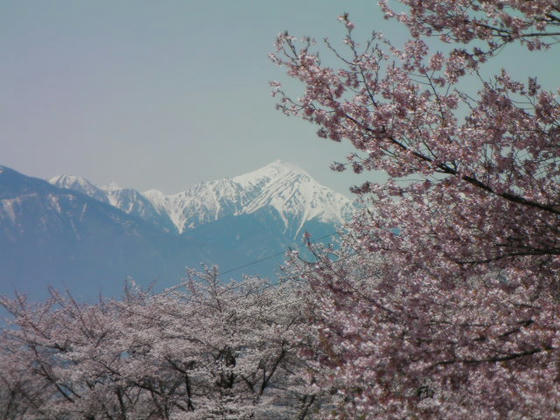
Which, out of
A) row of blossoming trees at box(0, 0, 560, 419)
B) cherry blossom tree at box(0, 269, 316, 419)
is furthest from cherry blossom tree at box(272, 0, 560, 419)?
cherry blossom tree at box(0, 269, 316, 419)

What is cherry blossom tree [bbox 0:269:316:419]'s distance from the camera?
13766 mm

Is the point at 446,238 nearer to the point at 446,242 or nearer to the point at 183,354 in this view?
the point at 446,242

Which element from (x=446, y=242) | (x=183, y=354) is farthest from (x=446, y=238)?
(x=183, y=354)

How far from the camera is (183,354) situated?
1445 centimetres

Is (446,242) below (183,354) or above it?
above

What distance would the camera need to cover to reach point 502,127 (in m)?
5.20

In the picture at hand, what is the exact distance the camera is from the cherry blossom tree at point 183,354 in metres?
13.8

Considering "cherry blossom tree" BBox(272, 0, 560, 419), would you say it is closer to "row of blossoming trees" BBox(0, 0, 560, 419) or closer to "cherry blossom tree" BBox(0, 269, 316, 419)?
"row of blossoming trees" BBox(0, 0, 560, 419)

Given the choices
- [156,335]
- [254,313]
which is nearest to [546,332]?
[254,313]

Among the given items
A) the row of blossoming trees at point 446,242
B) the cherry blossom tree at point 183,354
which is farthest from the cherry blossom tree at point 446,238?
the cherry blossom tree at point 183,354

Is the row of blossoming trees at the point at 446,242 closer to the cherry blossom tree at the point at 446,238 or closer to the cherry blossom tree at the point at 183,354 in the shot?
the cherry blossom tree at the point at 446,238

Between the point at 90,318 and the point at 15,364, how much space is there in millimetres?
4764

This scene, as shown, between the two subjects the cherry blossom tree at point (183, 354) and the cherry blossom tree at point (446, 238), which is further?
the cherry blossom tree at point (183, 354)

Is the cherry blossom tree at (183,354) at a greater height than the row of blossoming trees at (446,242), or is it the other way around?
the row of blossoming trees at (446,242)
